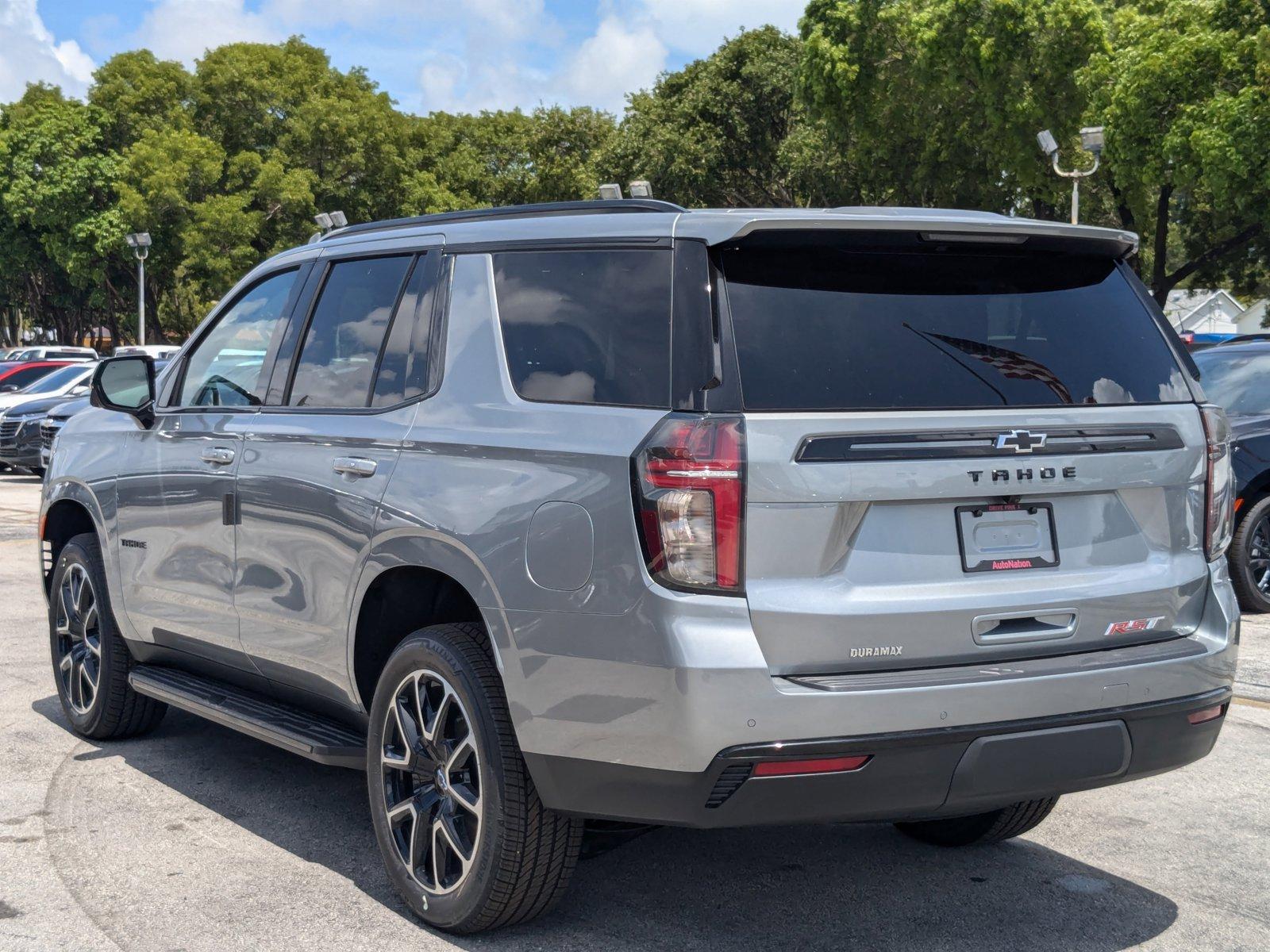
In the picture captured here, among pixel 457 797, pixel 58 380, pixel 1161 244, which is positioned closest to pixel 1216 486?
pixel 457 797

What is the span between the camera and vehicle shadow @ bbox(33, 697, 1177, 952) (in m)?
4.00

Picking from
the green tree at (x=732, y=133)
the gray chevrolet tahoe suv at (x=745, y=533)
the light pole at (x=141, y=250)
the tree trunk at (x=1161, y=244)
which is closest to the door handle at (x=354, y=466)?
the gray chevrolet tahoe suv at (x=745, y=533)

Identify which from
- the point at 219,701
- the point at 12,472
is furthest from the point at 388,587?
the point at 12,472

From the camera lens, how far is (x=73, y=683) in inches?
247

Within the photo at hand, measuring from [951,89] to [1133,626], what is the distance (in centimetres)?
3282

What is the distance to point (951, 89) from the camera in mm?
34531

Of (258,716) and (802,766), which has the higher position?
(802,766)

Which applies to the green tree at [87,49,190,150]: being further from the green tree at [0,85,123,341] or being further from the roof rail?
the roof rail

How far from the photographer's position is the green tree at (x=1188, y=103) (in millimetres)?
28141

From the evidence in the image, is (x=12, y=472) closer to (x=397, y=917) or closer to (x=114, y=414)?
(x=114, y=414)

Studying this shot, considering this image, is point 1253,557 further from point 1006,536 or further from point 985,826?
point 1006,536

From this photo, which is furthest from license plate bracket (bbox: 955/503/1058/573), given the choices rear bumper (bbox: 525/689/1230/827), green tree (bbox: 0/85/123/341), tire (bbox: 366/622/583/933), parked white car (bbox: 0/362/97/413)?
green tree (bbox: 0/85/123/341)

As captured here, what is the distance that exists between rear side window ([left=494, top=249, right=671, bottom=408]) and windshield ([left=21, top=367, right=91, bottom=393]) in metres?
22.3

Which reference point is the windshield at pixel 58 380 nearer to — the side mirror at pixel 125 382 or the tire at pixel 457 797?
the side mirror at pixel 125 382
